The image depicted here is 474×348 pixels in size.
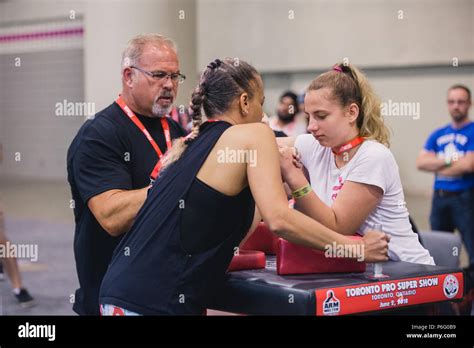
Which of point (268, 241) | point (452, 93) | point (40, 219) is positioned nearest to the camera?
point (268, 241)

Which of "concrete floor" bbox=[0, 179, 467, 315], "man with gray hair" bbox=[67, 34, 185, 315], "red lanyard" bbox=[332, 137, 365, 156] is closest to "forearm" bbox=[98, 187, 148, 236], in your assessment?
"man with gray hair" bbox=[67, 34, 185, 315]

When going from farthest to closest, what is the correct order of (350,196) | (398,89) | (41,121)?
(41,121)
(398,89)
(350,196)

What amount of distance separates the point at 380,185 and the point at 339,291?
551mm

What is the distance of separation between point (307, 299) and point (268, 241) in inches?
34.2

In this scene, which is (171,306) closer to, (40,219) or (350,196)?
(350,196)

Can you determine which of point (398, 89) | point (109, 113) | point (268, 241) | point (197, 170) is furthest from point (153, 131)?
point (398, 89)

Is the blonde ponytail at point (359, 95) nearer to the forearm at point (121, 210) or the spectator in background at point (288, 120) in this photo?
the forearm at point (121, 210)

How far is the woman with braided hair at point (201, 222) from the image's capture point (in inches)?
104

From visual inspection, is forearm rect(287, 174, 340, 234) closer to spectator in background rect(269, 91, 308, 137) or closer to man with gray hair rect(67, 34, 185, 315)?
man with gray hair rect(67, 34, 185, 315)

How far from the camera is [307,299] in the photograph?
2613mm

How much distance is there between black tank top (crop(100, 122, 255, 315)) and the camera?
2.65m

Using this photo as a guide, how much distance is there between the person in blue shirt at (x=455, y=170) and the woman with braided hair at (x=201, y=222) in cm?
457

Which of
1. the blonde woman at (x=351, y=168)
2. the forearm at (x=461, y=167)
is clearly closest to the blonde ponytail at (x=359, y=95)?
the blonde woman at (x=351, y=168)

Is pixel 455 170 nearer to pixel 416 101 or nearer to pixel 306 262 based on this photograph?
pixel 306 262
